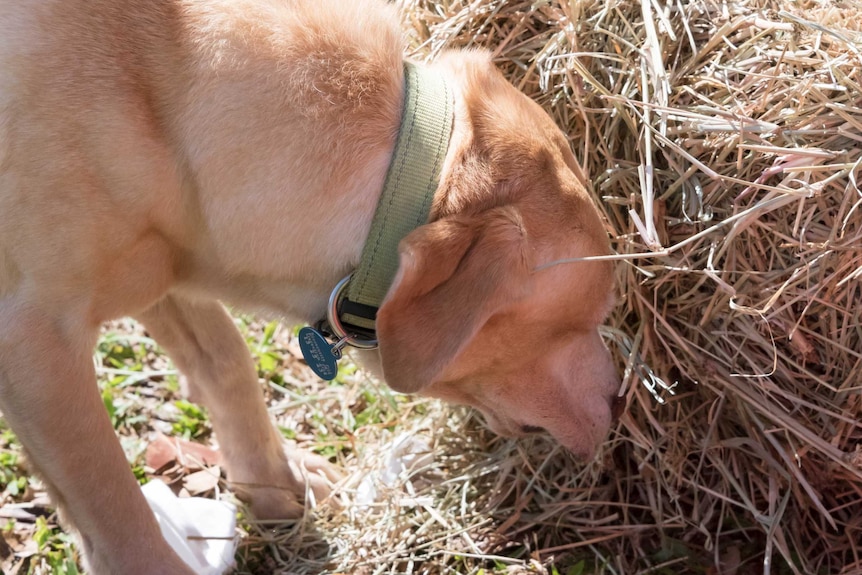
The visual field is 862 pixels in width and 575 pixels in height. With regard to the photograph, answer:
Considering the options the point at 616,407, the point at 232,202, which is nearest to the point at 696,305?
the point at 616,407

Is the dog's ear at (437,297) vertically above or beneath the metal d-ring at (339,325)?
above

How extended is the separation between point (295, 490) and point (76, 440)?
128cm

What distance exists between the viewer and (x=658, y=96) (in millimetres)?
3176

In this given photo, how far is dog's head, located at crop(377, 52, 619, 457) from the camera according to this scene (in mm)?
2520

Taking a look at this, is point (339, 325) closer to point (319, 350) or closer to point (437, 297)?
point (319, 350)

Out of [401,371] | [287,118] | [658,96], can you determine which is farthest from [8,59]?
[658,96]

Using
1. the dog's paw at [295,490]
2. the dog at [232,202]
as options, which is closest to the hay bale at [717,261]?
the dog at [232,202]

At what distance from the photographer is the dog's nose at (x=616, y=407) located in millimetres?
3232

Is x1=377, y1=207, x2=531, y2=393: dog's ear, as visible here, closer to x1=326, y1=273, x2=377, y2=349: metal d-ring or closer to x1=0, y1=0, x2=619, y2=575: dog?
x1=0, y1=0, x2=619, y2=575: dog

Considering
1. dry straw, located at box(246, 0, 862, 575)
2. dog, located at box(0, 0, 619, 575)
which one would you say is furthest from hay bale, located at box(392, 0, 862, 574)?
dog, located at box(0, 0, 619, 575)

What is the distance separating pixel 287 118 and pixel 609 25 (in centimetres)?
144

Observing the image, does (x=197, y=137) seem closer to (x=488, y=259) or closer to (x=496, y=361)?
(x=488, y=259)

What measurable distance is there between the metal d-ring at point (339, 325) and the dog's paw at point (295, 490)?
1264mm

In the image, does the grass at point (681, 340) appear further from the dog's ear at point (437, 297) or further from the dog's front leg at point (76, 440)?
the dog's front leg at point (76, 440)
